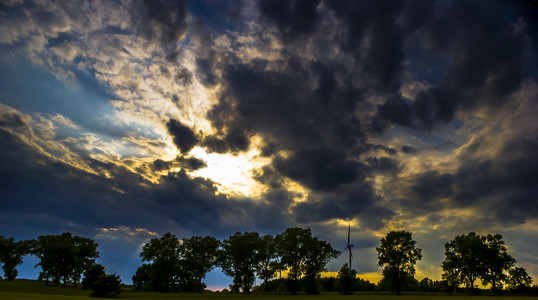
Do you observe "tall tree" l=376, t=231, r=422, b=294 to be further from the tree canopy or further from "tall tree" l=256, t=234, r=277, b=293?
"tall tree" l=256, t=234, r=277, b=293

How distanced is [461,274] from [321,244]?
1902 inches

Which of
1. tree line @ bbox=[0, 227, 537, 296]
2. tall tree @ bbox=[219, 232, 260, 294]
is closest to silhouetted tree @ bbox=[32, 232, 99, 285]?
tree line @ bbox=[0, 227, 537, 296]

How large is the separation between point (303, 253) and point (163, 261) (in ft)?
173

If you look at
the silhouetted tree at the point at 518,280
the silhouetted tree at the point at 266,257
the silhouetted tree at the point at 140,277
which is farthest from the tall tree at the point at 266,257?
the silhouetted tree at the point at 518,280

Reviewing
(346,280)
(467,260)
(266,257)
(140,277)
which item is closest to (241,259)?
(266,257)

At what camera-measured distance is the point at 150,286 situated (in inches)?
4481

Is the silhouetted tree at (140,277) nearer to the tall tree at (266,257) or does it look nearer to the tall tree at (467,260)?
the tall tree at (266,257)

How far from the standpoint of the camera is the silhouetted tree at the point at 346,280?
96.7 metres

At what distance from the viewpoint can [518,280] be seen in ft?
327

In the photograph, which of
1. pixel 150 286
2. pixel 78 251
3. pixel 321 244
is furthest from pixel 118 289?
pixel 321 244

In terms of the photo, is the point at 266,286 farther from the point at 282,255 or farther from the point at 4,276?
the point at 4,276

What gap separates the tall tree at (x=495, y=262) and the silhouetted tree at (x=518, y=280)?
4.99 ft

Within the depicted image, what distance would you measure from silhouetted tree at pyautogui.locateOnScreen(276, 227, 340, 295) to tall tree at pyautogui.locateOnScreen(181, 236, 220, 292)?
27.5 m

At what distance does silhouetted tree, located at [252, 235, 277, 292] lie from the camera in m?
113
